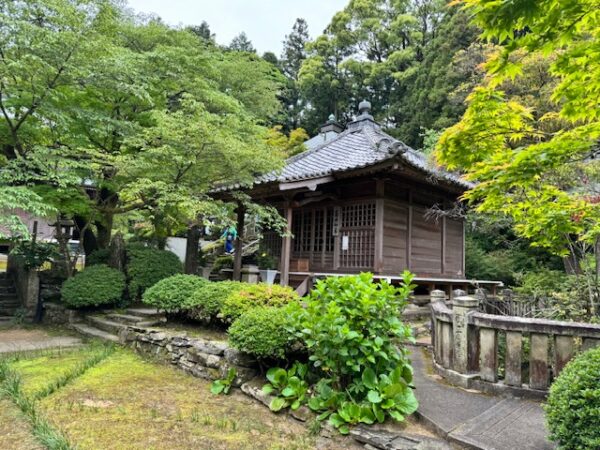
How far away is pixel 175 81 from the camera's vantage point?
390 inches

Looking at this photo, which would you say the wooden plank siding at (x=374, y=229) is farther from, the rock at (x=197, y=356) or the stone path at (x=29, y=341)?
the stone path at (x=29, y=341)

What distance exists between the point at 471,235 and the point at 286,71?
24252 mm

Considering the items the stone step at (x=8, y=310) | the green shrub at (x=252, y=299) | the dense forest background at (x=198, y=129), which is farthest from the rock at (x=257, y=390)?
the stone step at (x=8, y=310)

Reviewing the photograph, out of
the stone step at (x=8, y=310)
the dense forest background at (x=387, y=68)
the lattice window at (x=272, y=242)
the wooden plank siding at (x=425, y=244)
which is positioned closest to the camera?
the stone step at (x=8, y=310)

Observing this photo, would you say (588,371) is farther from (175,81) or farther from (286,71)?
(286,71)

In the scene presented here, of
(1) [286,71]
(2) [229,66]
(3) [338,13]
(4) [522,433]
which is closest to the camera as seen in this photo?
(4) [522,433]

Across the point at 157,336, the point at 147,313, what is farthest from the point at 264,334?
the point at 147,313

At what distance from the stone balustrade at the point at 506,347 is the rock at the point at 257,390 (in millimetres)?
2153

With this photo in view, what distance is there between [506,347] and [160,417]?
146 inches

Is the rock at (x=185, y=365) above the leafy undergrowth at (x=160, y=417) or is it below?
above

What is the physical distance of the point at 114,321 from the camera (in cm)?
818

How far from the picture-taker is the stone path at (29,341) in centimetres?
702

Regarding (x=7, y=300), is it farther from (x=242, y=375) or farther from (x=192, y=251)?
(x=242, y=375)

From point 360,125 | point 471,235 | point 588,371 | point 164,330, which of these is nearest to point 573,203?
point 588,371
